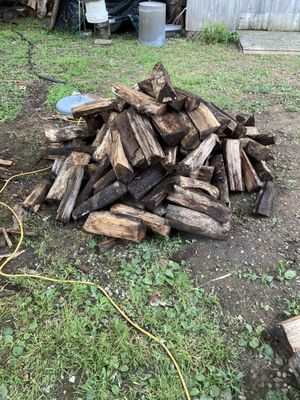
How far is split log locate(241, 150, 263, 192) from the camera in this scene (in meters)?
3.49

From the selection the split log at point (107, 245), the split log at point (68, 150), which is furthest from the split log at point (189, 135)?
the split log at point (107, 245)

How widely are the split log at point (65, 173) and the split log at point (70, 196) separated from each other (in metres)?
0.05

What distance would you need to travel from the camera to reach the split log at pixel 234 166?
3490 mm

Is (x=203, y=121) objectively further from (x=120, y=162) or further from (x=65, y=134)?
(x=65, y=134)

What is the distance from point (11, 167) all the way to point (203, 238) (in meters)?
2.23

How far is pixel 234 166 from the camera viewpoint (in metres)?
3.51

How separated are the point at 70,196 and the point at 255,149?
1.83m

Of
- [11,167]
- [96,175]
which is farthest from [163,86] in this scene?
[11,167]

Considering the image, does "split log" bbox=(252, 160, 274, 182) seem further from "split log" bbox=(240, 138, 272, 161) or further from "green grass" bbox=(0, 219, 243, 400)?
"green grass" bbox=(0, 219, 243, 400)

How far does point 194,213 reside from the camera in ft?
9.85

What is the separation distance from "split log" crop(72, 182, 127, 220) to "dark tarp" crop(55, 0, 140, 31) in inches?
256

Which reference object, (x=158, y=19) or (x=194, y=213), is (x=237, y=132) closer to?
(x=194, y=213)

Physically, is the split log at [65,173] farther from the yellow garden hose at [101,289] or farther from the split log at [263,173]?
the split log at [263,173]

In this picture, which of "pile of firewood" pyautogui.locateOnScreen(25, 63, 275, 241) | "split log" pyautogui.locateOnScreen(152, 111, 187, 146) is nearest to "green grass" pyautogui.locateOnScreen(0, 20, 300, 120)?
"pile of firewood" pyautogui.locateOnScreen(25, 63, 275, 241)
